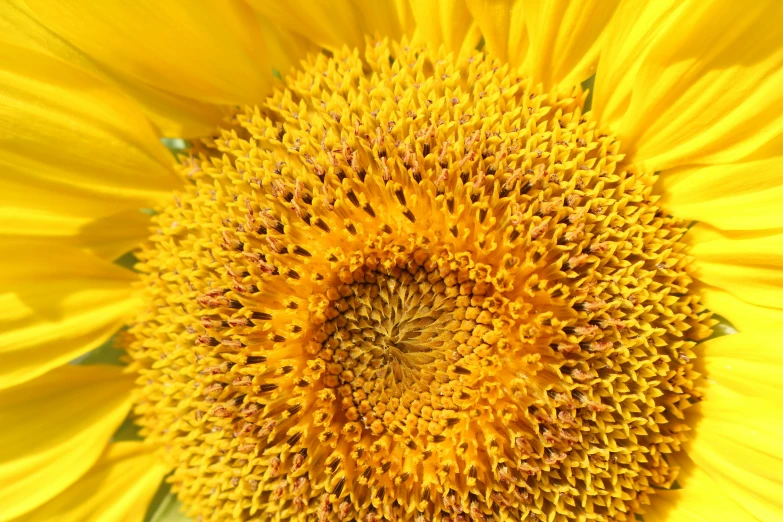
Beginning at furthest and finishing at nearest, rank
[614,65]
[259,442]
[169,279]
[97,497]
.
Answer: [97,497] → [169,279] → [259,442] → [614,65]

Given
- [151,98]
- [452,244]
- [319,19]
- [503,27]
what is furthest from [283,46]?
[452,244]

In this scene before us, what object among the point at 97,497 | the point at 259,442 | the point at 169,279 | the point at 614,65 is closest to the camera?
the point at 614,65

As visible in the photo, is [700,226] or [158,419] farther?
[158,419]

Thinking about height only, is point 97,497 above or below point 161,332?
below

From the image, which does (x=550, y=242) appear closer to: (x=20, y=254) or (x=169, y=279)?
(x=169, y=279)

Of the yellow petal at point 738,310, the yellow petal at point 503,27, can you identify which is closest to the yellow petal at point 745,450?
the yellow petal at point 738,310

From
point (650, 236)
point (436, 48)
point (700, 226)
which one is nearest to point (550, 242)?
point (650, 236)

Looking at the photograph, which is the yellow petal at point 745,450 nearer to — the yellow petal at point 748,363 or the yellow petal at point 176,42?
the yellow petal at point 748,363
